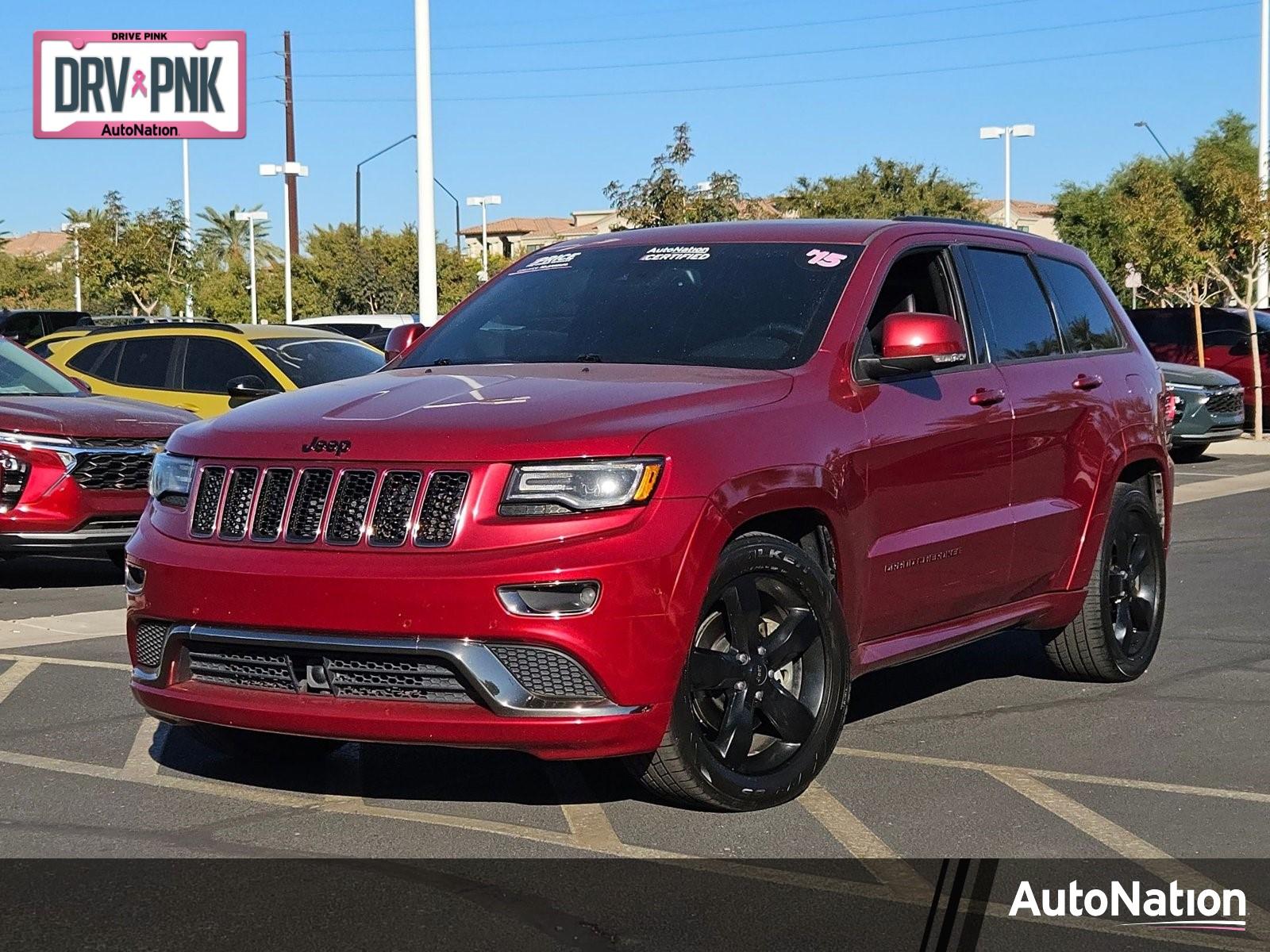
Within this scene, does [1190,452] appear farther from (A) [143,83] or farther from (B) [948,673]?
(A) [143,83]

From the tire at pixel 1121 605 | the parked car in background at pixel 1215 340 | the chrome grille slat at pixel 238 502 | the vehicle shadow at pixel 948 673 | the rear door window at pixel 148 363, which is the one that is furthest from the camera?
the parked car in background at pixel 1215 340

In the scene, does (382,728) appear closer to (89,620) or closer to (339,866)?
(339,866)

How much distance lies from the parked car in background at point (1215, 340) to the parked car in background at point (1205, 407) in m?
3.41

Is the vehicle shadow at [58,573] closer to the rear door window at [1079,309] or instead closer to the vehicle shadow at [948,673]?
the vehicle shadow at [948,673]

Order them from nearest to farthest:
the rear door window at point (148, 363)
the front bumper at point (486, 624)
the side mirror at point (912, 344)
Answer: the front bumper at point (486, 624)
the side mirror at point (912, 344)
the rear door window at point (148, 363)

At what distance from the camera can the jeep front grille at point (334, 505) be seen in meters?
4.89

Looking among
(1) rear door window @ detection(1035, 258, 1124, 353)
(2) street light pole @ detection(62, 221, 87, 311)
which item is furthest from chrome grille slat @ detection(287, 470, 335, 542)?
(2) street light pole @ detection(62, 221, 87, 311)

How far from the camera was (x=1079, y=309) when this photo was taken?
24.6 ft

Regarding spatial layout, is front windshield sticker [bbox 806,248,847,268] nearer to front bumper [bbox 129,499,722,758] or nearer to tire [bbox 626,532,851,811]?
tire [bbox 626,532,851,811]

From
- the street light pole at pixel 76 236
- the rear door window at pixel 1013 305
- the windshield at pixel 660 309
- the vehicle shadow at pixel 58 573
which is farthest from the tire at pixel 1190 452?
the street light pole at pixel 76 236

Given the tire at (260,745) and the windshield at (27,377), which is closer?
the tire at (260,745)

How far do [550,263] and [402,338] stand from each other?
2.24 ft

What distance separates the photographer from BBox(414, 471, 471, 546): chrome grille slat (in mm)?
4867

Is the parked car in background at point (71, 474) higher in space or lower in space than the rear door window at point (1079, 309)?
lower
